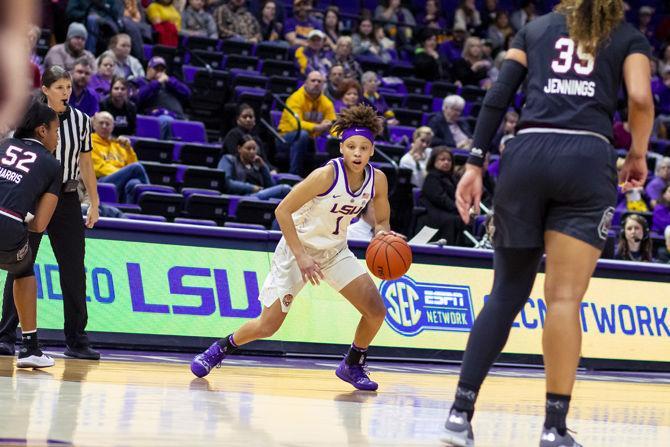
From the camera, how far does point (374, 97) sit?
16703 millimetres

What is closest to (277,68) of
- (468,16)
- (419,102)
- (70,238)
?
(419,102)

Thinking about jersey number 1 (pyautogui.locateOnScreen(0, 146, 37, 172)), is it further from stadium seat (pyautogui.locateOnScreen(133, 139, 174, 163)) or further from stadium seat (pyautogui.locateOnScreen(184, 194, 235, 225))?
stadium seat (pyautogui.locateOnScreen(133, 139, 174, 163))

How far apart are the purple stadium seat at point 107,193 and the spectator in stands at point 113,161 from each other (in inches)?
15.7

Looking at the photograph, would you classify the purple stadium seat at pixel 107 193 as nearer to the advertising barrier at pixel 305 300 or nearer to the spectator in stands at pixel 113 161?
the spectator in stands at pixel 113 161

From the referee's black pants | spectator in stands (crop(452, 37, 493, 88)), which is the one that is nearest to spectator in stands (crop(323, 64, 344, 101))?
spectator in stands (crop(452, 37, 493, 88))

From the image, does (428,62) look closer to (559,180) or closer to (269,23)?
(269,23)

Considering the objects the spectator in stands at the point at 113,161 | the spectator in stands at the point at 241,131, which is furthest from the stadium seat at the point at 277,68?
the spectator in stands at the point at 113,161

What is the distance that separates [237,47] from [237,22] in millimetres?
604

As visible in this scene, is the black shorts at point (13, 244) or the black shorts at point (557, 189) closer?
the black shorts at point (557, 189)

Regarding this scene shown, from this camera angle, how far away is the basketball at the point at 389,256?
7664mm

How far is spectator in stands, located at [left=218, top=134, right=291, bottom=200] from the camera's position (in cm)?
1352

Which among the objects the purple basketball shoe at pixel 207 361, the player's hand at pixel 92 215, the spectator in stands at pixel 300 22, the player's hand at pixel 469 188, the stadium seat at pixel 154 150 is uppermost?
the player's hand at pixel 469 188

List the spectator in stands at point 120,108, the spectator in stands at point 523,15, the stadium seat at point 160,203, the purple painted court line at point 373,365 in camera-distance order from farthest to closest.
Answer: the spectator in stands at point 523,15 → the spectator in stands at point 120,108 → the stadium seat at point 160,203 → the purple painted court line at point 373,365

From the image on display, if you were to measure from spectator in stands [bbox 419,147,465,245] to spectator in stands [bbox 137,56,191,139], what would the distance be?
338cm
